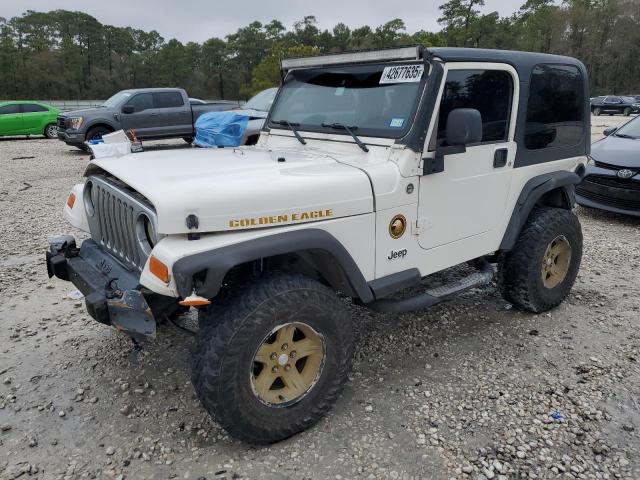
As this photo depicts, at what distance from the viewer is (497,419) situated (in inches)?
117

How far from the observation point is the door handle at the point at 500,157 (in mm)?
3549

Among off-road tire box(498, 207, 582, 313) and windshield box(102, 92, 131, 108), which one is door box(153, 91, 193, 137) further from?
off-road tire box(498, 207, 582, 313)

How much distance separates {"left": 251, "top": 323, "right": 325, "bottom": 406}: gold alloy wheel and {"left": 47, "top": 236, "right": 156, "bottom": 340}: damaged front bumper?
1.95 ft

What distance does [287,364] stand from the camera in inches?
107

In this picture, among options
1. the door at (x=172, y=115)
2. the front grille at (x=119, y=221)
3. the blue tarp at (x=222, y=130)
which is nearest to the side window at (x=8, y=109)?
the door at (x=172, y=115)

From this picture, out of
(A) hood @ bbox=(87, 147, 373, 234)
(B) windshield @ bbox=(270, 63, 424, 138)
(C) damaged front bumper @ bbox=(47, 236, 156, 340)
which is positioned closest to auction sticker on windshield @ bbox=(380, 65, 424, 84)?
(B) windshield @ bbox=(270, 63, 424, 138)

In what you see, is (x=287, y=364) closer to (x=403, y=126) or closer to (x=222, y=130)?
(x=403, y=126)

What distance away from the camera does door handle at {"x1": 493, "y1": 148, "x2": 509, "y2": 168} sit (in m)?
3.55

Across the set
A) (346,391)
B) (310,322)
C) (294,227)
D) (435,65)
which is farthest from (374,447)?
(435,65)

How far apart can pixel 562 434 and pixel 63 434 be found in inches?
112

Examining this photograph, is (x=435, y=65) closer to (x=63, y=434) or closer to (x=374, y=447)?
(x=374, y=447)

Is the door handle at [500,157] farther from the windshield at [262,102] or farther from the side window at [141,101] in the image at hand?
the side window at [141,101]

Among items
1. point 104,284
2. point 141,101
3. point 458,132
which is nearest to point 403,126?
point 458,132

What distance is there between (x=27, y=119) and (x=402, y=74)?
18100mm
